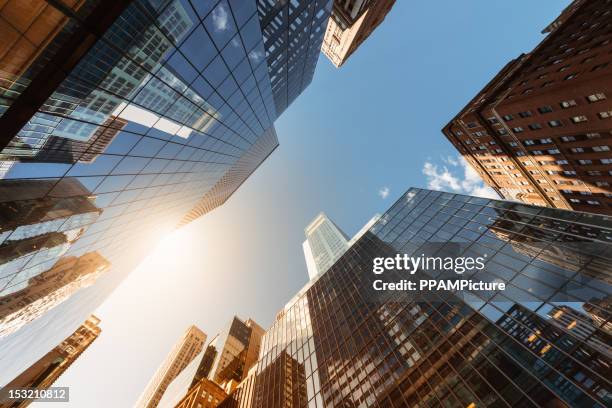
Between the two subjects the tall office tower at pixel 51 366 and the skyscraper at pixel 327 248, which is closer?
the tall office tower at pixel 51 366

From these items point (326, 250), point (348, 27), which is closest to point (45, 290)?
point (348, 27)

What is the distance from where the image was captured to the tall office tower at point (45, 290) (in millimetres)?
17484

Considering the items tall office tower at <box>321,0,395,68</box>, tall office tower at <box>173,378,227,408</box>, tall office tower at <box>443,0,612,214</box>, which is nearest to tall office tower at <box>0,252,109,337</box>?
tall office tower at <box>173,378,227,408</box>

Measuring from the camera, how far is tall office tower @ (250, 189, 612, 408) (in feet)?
48.5

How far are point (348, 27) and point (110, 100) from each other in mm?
74159

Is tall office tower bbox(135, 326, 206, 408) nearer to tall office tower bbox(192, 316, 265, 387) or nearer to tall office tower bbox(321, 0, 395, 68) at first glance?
tall office tower bbox(192, 316, 265, 387)

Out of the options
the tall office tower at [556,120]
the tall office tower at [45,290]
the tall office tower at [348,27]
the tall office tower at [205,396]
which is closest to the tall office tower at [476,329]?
the tall office tower at [556,120]

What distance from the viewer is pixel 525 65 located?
54.6 metres

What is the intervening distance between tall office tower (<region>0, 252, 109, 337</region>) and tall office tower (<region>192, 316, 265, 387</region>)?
6309 centimetres

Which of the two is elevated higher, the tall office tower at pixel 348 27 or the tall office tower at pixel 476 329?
the tall office tower at pixel 348 27

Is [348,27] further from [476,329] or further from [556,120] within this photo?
[476,329]

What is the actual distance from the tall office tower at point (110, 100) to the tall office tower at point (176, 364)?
137 m

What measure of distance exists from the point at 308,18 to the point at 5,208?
33.9 metres

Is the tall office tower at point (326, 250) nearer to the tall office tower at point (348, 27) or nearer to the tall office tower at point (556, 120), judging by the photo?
the tall office tower at point (348, 27)
